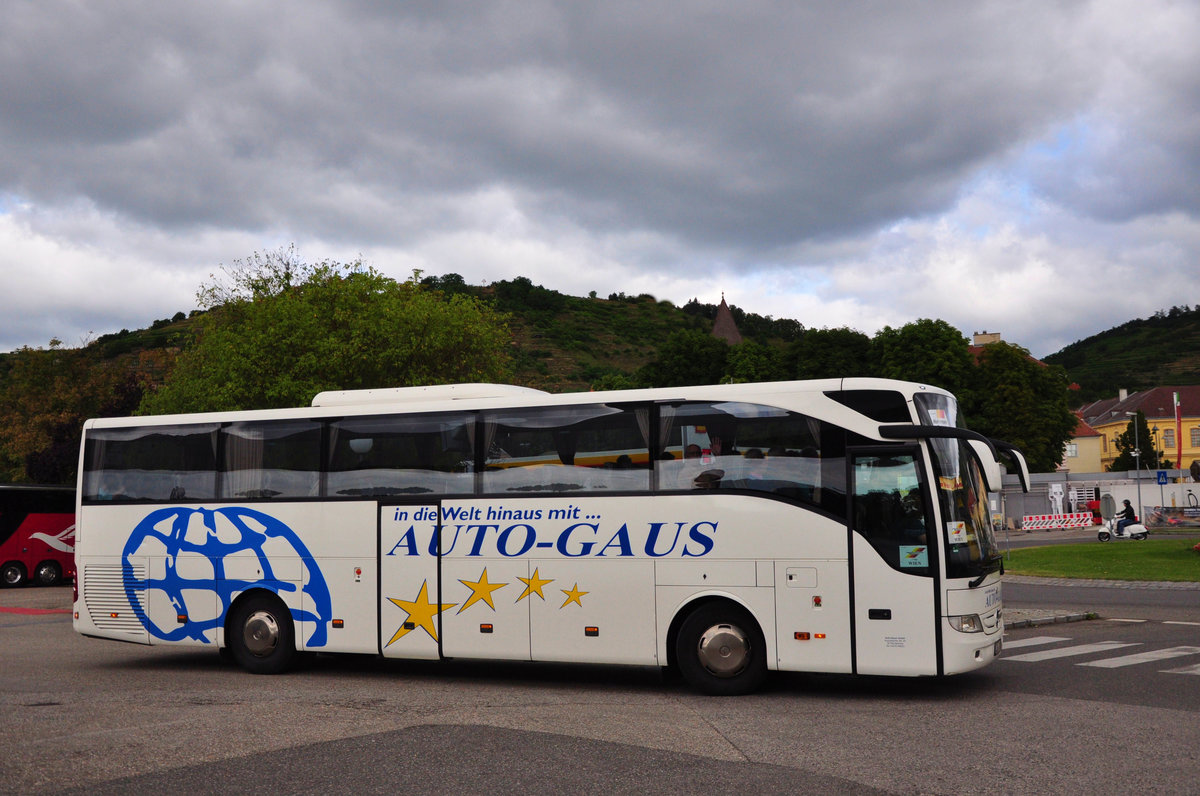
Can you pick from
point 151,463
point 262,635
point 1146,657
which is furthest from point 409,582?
point 1146,657

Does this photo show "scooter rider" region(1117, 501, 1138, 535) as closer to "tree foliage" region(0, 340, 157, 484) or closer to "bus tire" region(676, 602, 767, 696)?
"bus tire" region(676, 602, 767, 696)

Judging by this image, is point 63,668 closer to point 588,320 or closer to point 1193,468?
point 1193,468

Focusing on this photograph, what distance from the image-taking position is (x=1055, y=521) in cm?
5922

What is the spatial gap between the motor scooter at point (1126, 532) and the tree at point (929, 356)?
2506cm

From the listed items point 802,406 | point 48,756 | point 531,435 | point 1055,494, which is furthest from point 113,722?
point 1055,494

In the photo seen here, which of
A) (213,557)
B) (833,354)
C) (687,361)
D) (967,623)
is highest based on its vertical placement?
(687,361)

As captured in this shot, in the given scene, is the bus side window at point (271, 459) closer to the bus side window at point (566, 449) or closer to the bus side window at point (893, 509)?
the bus side window at point (566, 449)

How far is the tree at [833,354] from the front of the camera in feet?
240

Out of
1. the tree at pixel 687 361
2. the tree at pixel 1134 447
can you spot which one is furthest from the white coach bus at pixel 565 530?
the tree at pixel 1134 447

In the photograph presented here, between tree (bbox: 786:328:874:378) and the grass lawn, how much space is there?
33506 mm

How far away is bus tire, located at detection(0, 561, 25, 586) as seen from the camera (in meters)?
33.8

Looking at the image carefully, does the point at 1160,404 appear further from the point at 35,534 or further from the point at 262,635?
the point at 262,635

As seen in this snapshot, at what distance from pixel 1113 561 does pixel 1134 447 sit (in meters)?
82.6

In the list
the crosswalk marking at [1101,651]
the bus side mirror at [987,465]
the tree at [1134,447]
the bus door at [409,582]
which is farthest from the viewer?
the tree at [1134,447]
